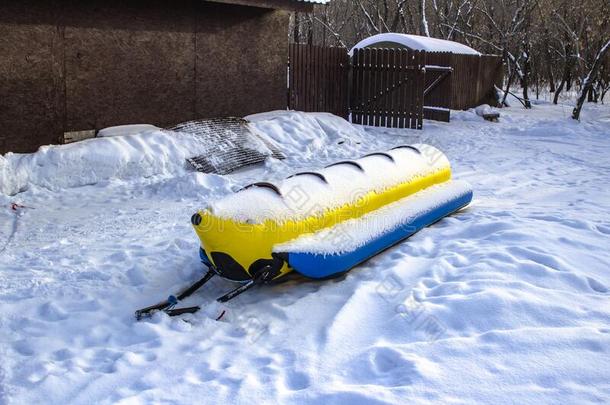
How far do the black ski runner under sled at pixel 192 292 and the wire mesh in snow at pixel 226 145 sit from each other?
4250 mm

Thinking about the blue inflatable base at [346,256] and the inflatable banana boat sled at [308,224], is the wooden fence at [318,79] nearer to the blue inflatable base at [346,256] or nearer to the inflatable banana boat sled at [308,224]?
the inflatable banana boat sled at [308,224]

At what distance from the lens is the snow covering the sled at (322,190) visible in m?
4.58

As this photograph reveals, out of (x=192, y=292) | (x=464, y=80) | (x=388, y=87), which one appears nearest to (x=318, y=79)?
(x=388, y=87)

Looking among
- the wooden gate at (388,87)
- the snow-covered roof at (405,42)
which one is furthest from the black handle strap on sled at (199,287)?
the snow-covered roof at (405,42)

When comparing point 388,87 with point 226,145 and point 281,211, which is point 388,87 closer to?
point 226,145

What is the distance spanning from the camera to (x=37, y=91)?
8.43m

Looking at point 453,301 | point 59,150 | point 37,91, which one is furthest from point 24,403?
point 37,91

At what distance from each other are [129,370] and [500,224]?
395 cm

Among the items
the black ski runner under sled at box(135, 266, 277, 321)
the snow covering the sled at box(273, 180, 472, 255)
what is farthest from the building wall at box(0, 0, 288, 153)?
the snow covering the sled at box(273, 180, 472, 255)

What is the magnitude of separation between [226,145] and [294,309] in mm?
5700

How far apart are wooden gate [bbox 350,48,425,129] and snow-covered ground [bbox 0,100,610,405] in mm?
6684

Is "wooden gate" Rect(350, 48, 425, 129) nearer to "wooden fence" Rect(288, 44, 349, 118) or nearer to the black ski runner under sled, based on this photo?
"wooden fence" Rect(288, 44, 349, 118)

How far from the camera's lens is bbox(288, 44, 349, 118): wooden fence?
521 inches

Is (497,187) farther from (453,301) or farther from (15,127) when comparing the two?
(15,127)
